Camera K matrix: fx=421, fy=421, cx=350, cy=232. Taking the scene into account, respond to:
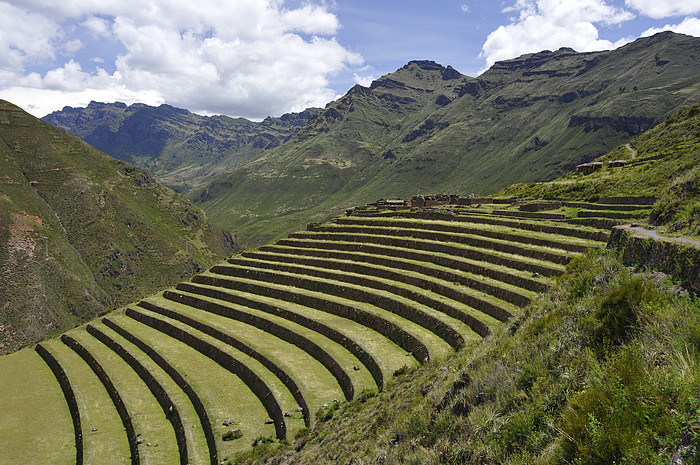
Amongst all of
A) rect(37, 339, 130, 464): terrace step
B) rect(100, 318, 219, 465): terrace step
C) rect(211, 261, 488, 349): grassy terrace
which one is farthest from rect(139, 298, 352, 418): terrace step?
rect(37, 339, 130, 464): terrace step

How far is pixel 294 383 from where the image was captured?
65.0 ft

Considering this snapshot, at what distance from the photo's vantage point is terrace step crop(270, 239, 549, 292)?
2138 cm

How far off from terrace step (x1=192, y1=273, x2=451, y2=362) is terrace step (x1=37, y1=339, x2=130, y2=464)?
12321 millimetres

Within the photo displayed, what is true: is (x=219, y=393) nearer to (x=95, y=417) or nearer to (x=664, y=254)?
(x=95, y=417)

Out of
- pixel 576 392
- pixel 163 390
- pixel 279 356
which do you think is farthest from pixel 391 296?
pixel 576 392

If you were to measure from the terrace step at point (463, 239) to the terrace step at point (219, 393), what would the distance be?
16700 mm

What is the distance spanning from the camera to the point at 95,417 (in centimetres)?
2259

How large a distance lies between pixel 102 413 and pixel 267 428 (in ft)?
36.1

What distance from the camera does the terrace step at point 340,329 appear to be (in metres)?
19.4

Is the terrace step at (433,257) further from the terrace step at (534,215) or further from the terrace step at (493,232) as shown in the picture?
the terrace step at (534,215)

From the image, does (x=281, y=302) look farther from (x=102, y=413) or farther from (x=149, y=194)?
(x=149, y=194)

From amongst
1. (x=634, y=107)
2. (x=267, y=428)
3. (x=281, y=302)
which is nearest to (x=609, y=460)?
(x=267, y=428)

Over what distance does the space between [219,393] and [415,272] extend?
14.2 m

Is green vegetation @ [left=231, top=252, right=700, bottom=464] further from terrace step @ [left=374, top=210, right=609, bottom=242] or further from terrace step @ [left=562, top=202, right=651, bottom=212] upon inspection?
terrace step @ [left=562, top=202, right=651, bottom=212]
